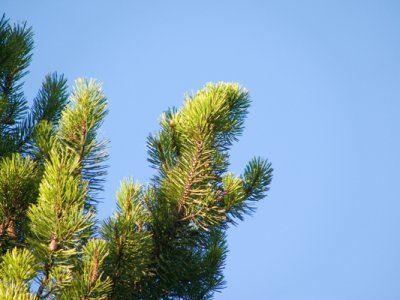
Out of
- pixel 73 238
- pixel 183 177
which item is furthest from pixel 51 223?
pixel 183 177

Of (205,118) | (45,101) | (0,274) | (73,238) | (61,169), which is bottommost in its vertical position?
(0,274)

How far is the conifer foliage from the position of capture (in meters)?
2.82

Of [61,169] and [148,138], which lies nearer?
[61,169]

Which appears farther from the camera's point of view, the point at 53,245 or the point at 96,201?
the point at 96,201

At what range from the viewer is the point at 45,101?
412 cm

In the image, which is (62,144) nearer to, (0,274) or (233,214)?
(0,274)

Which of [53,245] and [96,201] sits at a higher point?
[96,201]

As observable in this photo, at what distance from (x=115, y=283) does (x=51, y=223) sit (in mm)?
568

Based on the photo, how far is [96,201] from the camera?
11.7ft

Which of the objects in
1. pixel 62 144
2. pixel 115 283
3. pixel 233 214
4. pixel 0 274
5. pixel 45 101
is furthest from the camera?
pixel 45 101

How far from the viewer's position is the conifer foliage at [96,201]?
2.82 metres

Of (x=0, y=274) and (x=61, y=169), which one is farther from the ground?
(x=61, y=169)

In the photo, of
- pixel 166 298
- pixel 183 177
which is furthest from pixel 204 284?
pixel 183 177

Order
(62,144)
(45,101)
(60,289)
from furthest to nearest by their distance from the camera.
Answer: (45,101) → (62,144) → (60,289)
